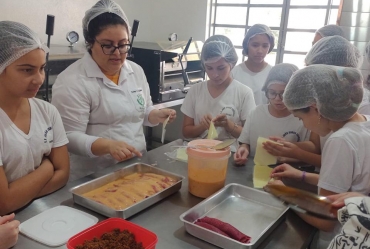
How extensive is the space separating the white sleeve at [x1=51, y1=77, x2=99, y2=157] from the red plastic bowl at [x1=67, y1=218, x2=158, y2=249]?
0.59m

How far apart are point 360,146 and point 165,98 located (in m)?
2.02

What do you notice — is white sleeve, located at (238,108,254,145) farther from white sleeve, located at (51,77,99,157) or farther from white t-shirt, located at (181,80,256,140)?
white sleeve, located at (51,77,99,157)

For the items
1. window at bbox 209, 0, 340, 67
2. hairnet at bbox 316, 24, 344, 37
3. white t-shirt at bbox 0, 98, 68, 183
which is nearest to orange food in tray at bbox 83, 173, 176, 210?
white t-shirt at bbox 0, 98, 68, 183

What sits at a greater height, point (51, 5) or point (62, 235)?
point (51, 5)

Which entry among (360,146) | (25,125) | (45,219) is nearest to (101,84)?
(25,125)

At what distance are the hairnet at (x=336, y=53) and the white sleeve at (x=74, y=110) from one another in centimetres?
121

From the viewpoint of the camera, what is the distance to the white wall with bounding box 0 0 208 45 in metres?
2.70

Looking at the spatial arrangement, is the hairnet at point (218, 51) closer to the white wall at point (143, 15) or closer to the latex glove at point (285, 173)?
the latex glove at point (285, 173)

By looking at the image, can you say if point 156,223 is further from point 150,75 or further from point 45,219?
point 150,75

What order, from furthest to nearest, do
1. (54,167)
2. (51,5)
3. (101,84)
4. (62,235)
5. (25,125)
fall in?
(51,5)
(101,84)
(54,167)
(25,125)
(62,235)

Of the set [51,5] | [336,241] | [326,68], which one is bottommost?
[336,241]

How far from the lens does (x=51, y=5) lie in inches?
110

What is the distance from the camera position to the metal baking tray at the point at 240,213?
3.18 ft

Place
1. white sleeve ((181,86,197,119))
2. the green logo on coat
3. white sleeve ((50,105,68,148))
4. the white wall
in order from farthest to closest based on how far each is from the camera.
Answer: the white wall → white sleeve ((181,86,197,119)) → the green logo on coat → white sleeve ((50,105,68,148))
